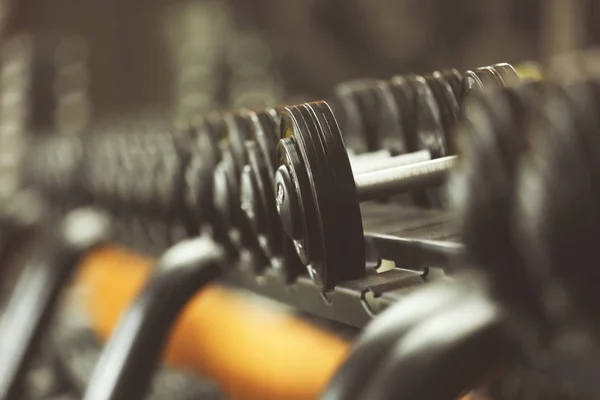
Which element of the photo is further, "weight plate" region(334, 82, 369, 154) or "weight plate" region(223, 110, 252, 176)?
"weight plate" region(334, 82, 369, 154)

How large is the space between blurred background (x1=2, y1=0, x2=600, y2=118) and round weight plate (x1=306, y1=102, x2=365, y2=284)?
1.37 meters

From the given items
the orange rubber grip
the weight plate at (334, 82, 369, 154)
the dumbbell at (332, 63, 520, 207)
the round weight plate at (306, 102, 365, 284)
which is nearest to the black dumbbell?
the round weight plate at (306, 102, 365, 284)

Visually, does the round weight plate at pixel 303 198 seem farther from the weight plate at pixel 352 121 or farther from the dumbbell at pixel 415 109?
the weight plate at pixel 352 121

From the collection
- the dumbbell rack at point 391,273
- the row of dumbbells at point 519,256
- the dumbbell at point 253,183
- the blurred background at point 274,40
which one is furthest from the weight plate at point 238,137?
the blurred background at point 274,40

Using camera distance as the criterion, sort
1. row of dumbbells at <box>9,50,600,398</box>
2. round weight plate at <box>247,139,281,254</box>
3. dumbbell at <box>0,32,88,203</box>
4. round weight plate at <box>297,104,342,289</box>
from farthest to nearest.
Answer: dumbbell at <box>0,32,88,203</box>, round weight plate at <box>247,139,281,254</box>, round weight plate at <box>297,104,342,289</box>, row of dumbbells at <box>9,50,600,398</box>

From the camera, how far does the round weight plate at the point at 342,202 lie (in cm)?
45

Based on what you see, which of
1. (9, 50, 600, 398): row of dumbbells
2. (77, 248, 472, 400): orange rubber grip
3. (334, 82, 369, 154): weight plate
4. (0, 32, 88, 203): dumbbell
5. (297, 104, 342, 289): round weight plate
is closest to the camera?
(9, 50, 600, 398): row of dumbbells

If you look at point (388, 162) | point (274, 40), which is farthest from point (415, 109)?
point (274, 40)

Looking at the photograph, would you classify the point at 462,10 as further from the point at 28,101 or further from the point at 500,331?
the point at 500,331

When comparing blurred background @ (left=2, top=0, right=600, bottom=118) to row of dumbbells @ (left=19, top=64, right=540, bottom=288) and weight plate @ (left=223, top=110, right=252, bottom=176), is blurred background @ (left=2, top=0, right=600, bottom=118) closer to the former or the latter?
row of dumbbells @ (left=19, top=64, right=540, bottom=288)

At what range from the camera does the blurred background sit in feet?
6.80

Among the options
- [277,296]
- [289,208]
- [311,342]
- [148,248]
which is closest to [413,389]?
[289,208]

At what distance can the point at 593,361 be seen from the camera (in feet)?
1.00

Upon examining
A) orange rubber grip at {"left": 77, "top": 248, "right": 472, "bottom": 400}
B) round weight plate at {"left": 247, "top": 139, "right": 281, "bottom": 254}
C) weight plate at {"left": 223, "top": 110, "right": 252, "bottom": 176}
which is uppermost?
weight plate at {"left": 223, "top": 110, "right": 252, "bottom": 176}
